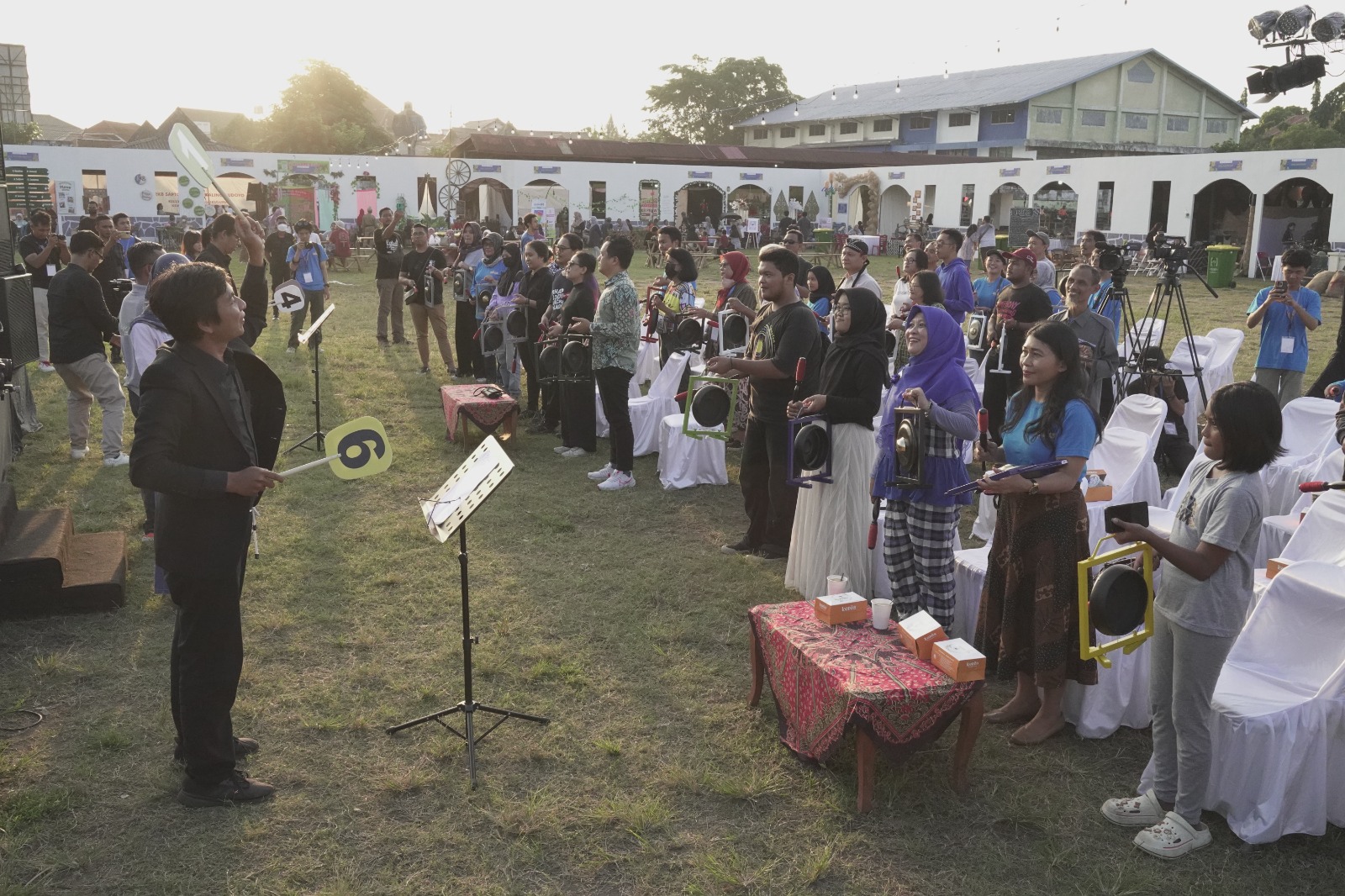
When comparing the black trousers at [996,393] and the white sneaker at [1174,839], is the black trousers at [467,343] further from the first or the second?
the white sneaker at [1174,839]

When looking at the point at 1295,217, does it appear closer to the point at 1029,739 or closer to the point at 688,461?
the point at 688,461

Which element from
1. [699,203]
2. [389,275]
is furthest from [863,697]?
[699,203]

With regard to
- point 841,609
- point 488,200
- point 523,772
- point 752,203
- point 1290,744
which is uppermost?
point 752,203

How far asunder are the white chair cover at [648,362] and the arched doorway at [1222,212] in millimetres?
24581

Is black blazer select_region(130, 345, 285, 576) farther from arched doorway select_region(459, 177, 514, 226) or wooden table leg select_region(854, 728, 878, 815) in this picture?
arched doorway select_region(459, 177, 514, 226)

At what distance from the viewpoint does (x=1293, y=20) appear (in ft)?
37.6

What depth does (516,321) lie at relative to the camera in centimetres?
902

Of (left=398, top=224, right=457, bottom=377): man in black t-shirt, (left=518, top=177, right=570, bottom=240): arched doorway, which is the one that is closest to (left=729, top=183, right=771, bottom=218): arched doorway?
(left=518, top=177, right=570, bottom=240): arched doorway

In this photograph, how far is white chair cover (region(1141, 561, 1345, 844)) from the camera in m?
3.15

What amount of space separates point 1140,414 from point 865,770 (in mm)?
3933

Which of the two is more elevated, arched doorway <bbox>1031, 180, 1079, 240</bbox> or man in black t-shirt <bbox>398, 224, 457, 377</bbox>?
arched doorway <bbox>1031, 180, 1079, 240</bbox>

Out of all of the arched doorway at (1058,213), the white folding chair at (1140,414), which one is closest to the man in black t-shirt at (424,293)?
the white folding chair at (1140,414)

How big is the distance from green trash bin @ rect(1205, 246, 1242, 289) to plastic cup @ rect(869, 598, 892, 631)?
2243cm

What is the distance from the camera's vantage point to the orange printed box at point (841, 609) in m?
3.72
